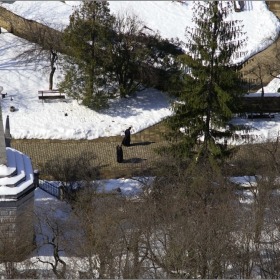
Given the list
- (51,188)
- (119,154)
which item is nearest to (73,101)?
(119,154)

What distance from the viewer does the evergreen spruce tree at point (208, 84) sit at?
29.5 metres

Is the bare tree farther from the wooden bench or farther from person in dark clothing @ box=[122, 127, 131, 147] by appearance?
person in dark clothing @ box=[122, 127, 131, 147]

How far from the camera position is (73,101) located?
130ft

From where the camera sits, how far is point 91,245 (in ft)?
84.4

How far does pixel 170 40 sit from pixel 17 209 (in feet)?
58.3

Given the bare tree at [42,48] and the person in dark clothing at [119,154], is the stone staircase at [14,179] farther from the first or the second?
the bare tree at [42,48]

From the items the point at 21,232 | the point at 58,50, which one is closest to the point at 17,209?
the point at 21,232

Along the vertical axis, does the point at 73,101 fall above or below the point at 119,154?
above

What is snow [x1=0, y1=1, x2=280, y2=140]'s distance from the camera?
37.8 m

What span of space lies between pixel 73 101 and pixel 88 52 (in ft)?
9.78

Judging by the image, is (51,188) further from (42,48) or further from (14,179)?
(42,48)

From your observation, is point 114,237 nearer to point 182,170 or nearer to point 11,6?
point 182,170

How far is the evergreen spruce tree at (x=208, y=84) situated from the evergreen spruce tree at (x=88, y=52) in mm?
6975

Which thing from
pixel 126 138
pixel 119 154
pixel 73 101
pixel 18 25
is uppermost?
pixel 18 25
